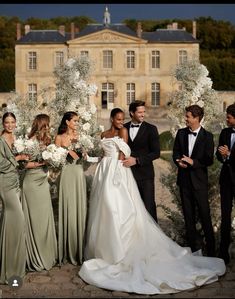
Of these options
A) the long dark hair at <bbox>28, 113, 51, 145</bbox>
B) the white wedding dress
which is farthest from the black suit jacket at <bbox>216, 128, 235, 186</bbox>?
the long dark hair at <bbox>28, 113, 51, 145</bbox>

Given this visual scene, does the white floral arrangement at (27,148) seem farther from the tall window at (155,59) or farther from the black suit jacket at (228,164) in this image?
the tall window at (155,59)

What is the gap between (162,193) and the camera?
27.7 feet

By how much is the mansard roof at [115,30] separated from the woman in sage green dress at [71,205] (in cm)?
3335

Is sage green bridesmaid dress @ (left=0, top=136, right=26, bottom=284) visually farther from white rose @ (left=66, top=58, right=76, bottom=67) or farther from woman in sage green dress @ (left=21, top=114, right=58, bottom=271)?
white rose @ (left=66, top=58, right=76, bottom=67)

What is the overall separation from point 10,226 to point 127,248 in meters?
1.00

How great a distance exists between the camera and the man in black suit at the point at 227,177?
4.29 m

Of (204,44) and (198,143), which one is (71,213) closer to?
(198,143)

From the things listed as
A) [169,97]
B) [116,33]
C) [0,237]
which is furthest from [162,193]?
[116,33]

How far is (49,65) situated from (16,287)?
35.3 metres

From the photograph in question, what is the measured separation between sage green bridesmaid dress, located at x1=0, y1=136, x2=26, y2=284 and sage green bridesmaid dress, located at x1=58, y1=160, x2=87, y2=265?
45 cm

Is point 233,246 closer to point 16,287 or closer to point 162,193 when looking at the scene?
point 16,287

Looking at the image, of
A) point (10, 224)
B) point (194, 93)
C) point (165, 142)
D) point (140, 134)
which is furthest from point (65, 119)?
point (165, 142)

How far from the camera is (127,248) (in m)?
4.14

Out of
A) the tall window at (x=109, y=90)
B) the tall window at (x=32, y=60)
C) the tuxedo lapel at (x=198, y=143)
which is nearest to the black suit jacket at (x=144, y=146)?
the tuxedo lapel at (x=198, y=143)
